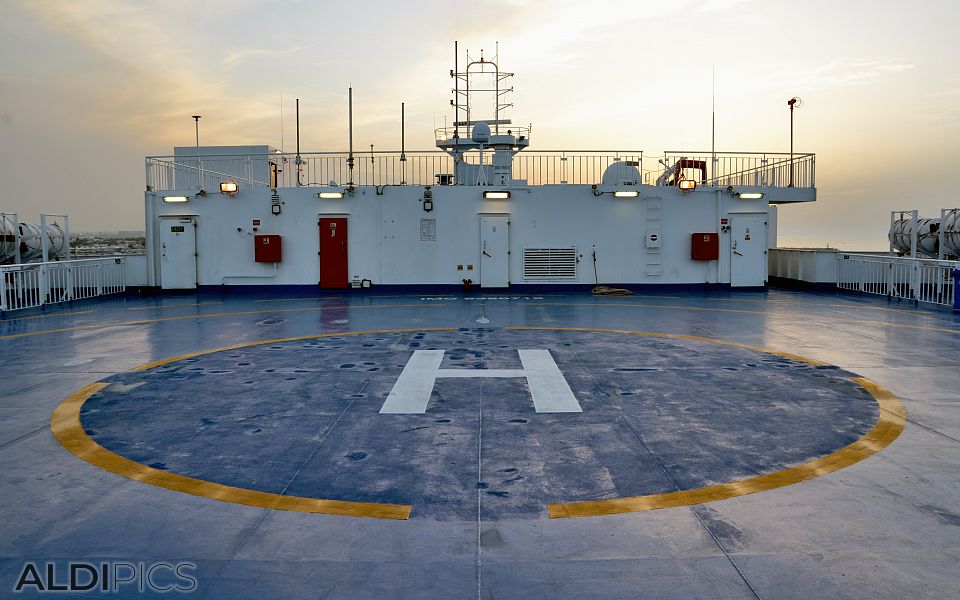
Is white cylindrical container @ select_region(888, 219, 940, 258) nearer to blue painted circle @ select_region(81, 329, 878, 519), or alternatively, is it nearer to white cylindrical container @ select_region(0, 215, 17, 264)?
blue painted circle @ select_region(81, 329, 878, 519)

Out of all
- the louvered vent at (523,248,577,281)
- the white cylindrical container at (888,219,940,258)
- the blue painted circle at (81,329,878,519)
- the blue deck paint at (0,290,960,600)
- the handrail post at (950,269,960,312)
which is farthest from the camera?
the white cylindrical container at (888,219,940,258)

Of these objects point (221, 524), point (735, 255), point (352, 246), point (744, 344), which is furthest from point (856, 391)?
point (352, 246)

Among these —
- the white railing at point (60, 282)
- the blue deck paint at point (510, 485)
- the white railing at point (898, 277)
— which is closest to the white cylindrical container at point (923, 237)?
the white railing at point (898, 277)

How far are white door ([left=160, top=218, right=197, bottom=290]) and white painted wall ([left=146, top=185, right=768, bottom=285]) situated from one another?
10.9 inches

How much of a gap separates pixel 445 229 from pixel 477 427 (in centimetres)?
1657

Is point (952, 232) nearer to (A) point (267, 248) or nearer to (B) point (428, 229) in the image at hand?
(B) point (428, 229)

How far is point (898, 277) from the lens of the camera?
69.2 feet

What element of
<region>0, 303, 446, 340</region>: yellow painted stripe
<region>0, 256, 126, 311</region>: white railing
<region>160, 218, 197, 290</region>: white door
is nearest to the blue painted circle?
<region>0, 303, 446, 340</region>: yellow painted stripe

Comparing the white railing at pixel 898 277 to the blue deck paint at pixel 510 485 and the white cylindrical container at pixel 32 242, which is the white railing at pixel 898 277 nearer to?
the blue deck paint at pixel 510 485

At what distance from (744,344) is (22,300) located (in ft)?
63.9

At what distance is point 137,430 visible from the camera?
22.2 ft

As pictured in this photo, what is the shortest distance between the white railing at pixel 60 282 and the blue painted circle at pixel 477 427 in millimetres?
11020

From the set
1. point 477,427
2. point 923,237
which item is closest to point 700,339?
point 477,427

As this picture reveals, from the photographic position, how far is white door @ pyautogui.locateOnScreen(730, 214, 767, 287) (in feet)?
76.8
